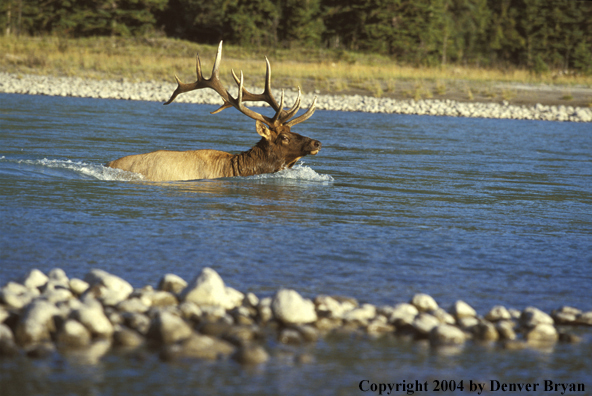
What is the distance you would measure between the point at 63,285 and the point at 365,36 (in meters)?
50.7

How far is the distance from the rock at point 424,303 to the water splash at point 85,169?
577 centimetres


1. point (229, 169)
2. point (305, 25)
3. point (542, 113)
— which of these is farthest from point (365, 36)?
point (229, 169)

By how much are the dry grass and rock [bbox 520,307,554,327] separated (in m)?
23.5

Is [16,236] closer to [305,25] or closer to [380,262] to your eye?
[380,262]

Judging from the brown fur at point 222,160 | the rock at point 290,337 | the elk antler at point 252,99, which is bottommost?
the rock at point 290,337

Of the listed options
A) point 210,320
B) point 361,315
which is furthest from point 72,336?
point 361,315

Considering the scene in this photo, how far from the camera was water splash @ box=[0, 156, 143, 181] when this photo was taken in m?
9.94

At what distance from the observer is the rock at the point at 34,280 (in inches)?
197

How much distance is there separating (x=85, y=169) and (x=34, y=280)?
5.34 metres

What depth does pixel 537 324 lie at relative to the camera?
4750 mm

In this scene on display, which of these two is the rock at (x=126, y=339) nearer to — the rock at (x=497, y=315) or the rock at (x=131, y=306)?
the rock at (x=131, y=306)

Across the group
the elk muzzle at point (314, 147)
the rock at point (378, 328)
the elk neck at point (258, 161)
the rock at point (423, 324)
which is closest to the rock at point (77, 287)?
the rock at point (378, 328)

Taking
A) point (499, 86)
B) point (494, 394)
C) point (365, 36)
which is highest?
point (365, 36)

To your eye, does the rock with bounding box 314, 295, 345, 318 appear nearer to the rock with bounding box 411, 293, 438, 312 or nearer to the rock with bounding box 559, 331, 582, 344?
the rock with bounding box 411, 293, 438, 312
